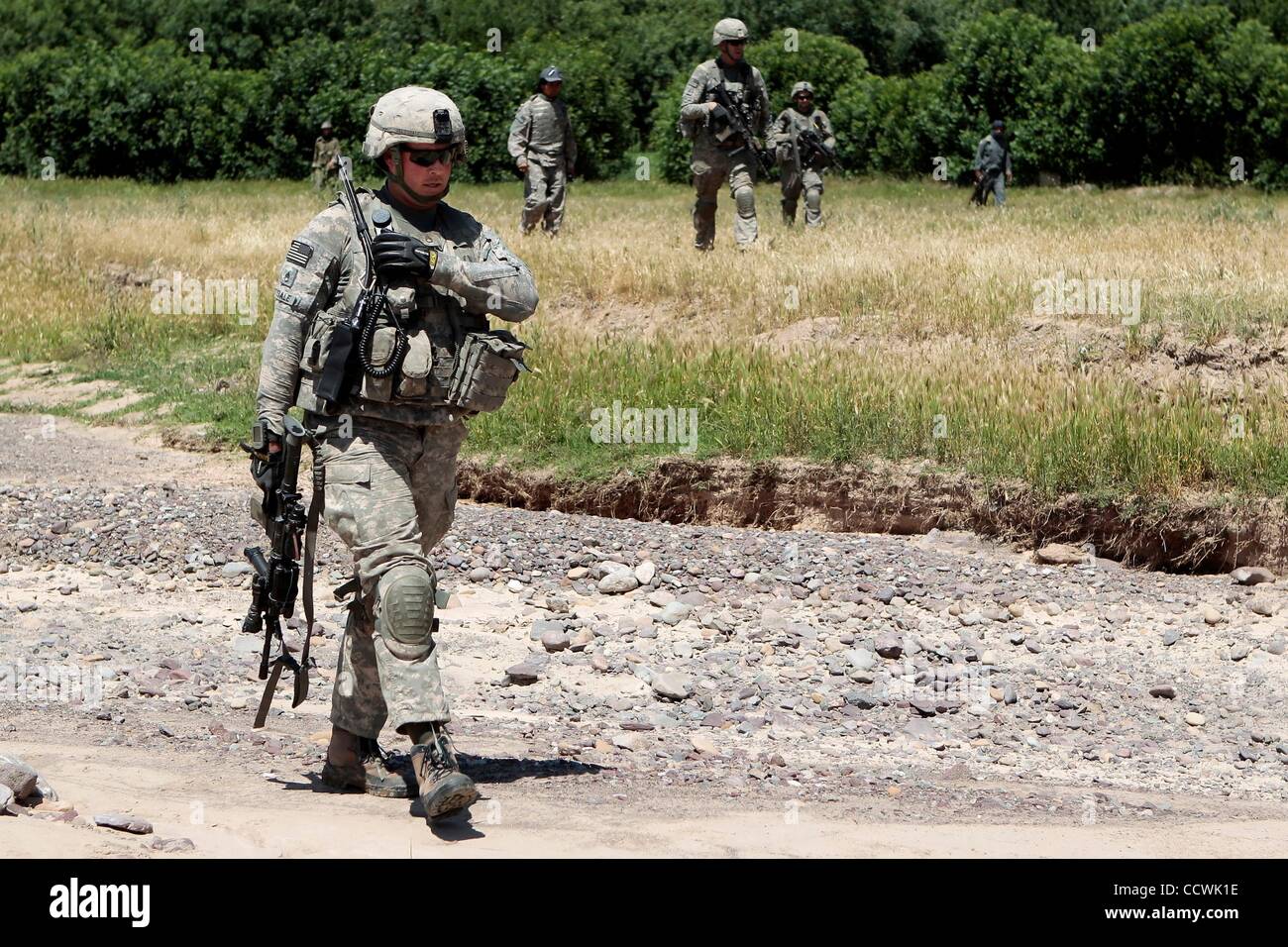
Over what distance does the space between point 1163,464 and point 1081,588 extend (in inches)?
40.9

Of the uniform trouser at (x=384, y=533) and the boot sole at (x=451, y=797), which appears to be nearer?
the boot sole at (x=451, y=797)

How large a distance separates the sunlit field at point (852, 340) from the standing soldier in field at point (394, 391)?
4.94 m

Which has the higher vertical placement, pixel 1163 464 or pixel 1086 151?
pixel 1086 151

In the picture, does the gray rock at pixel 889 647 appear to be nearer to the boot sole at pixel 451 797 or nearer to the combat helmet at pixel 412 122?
the boot sole at pixel 451 797

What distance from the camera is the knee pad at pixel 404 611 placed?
5.15 metres

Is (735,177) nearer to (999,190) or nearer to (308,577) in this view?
(999,190)

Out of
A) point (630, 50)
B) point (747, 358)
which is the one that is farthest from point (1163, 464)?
point (630, 50)

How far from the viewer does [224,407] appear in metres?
12.4

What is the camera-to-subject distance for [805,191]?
20.1 meters

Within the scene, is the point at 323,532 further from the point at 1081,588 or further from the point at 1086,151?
the point at 1086,151

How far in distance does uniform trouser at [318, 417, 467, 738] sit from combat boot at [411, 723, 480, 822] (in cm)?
7

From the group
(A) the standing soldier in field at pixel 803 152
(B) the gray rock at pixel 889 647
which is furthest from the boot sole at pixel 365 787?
(A) the standing soldier in field at pixel 803 152

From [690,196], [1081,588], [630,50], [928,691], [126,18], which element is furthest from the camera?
[126,18]

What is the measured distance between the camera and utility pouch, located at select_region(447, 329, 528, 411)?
5402mm
